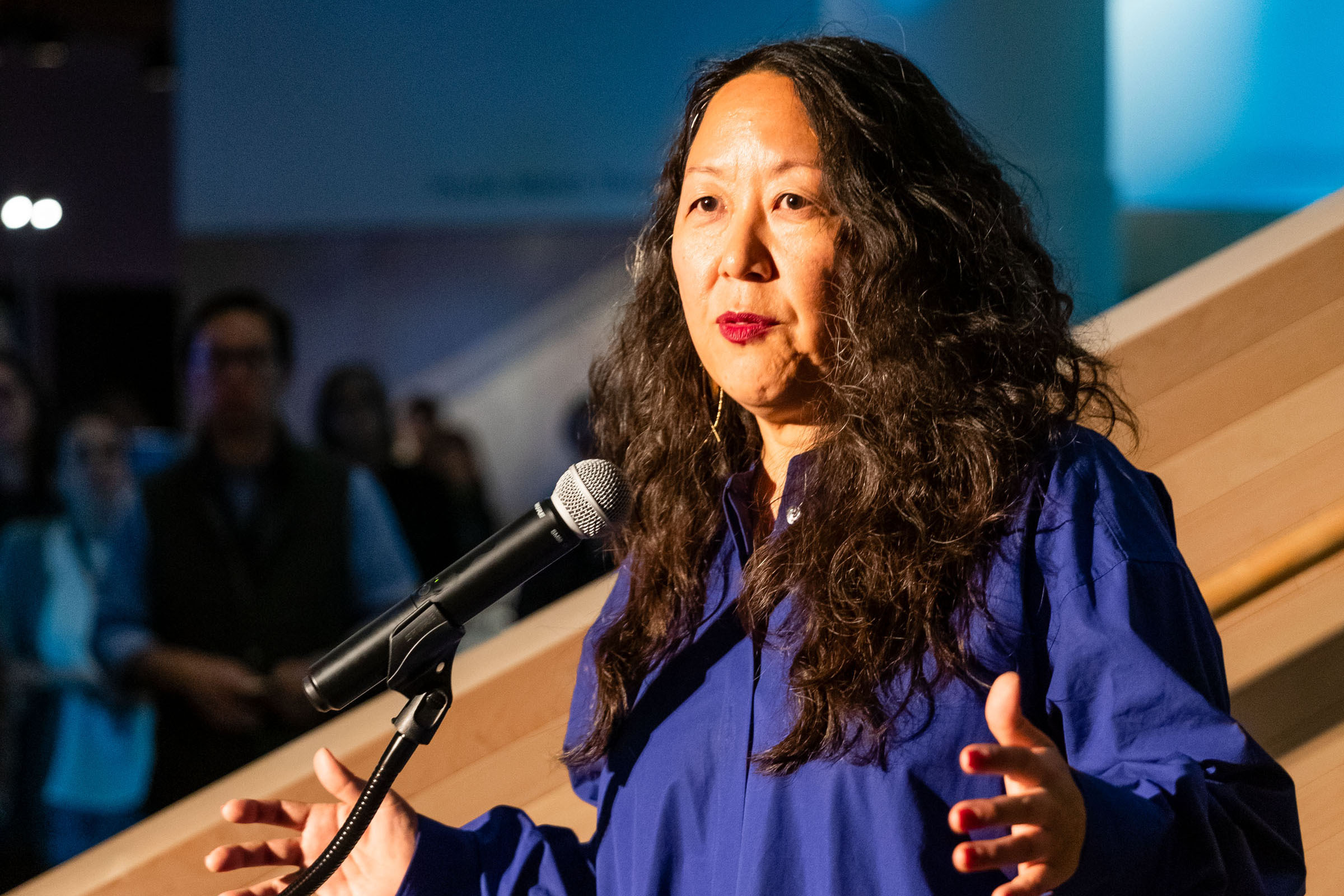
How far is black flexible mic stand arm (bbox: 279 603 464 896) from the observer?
1063 millimetres

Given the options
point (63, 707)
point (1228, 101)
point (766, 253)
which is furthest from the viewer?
point (1228, 101)

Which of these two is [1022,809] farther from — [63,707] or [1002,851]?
[63,707]

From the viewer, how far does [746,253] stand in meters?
1.16

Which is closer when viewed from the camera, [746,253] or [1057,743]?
[1057,743]

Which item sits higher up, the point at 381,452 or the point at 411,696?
the point at 381,452

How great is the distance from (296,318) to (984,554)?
4.25 metres

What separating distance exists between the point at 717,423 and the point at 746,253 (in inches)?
12.2

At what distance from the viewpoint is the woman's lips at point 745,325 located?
1175 mm

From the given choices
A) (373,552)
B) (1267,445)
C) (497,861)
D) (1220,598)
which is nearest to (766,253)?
(497,861)

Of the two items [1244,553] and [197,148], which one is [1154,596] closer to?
[1244,553]

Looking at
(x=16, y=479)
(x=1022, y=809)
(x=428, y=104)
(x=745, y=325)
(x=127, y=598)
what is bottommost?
(x=1022, y=809)

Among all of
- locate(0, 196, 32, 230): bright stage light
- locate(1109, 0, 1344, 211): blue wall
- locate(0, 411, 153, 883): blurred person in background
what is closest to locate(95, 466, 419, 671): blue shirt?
locate(0, 411, 153, 883): blurred person in background

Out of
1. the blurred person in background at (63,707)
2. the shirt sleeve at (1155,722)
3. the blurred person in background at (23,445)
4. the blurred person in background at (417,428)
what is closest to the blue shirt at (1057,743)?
the shirt sleeve at (1155,722)

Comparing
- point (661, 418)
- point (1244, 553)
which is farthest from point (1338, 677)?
point (661, 418)
